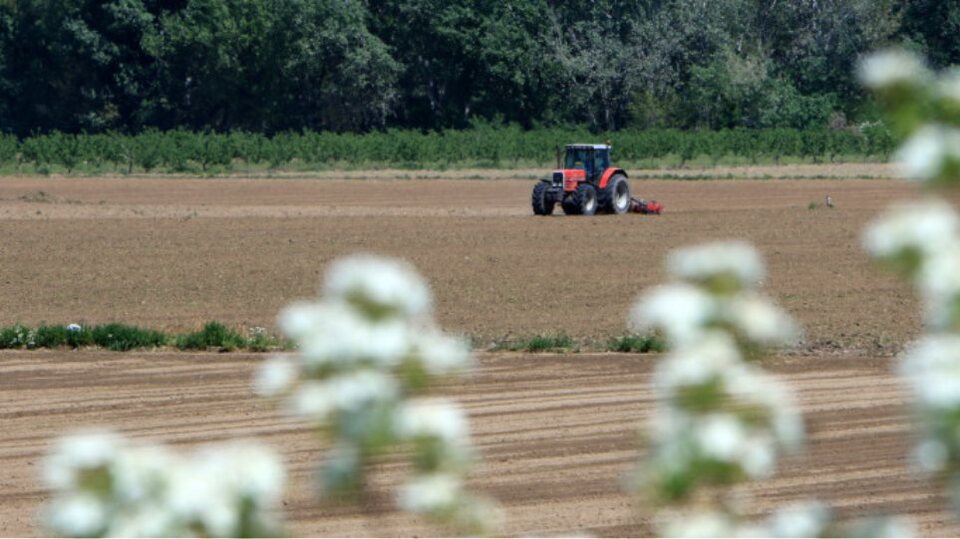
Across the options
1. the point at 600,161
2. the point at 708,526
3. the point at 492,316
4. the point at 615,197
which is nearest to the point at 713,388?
the point at 708,526

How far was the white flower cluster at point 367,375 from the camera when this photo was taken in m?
2.08

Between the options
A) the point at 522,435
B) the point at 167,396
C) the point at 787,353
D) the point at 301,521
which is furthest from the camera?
the point at 787,353

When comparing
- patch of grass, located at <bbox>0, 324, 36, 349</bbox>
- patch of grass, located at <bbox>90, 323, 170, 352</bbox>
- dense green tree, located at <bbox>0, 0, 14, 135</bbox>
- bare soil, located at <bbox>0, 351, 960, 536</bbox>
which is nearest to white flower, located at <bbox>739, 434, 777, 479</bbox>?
bare soil, located at <bbox>0, 351, 960, 536</bbox>

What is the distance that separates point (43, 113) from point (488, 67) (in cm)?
2742

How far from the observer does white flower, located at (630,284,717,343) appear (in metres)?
2.05

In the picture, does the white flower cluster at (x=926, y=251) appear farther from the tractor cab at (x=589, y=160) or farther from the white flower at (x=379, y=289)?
the tractor cab at (x=589, y=160)

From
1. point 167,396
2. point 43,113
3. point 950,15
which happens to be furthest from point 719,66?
point 167,396

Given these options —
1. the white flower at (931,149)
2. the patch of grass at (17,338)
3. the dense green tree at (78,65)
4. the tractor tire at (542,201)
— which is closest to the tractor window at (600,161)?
the tractor tire at (542,201)

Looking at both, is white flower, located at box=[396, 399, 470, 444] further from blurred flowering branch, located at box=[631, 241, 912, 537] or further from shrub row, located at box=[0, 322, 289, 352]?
shrub row, located at box=[0, 322, 289, 352]

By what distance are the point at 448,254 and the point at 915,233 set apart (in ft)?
94.1

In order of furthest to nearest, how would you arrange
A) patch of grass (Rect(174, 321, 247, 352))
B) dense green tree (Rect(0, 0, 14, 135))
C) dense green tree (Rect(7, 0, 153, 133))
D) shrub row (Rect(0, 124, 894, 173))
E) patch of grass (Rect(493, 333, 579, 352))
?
dense green tree (Rect(0, 0, 14, 135))
dense green tree (Rect(7, 0, 153, 133))
shrub row (Rect(0, 124, 894, 173))
patch of grass (Rect(174, 321, 247, 352))
patch of grass (Rect(493, 333, 579, 352))

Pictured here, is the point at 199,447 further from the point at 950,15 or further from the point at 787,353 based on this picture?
the point at 950,15

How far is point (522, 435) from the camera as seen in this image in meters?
13.6

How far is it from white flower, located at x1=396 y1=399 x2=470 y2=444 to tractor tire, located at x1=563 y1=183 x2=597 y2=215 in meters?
38.4
